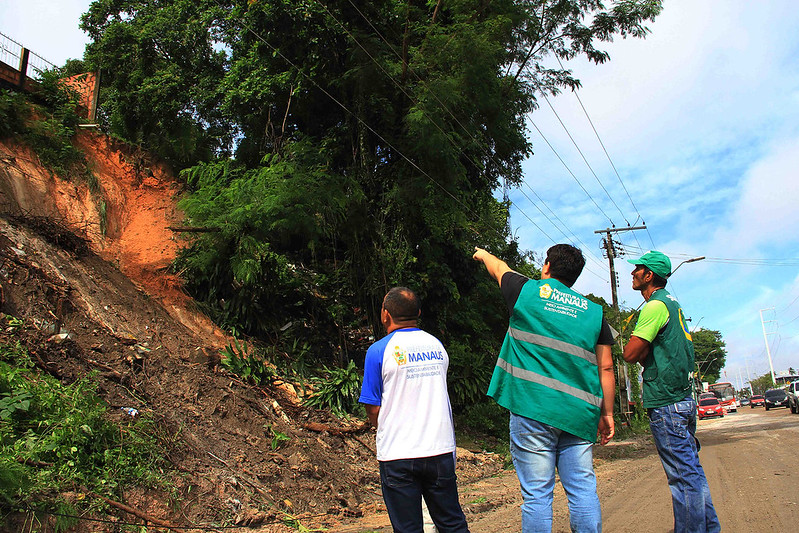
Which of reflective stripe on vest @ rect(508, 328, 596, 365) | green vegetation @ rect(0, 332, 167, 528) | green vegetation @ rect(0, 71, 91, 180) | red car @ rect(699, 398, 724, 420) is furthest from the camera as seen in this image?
red car @ rect(699, 398, 724, 420)

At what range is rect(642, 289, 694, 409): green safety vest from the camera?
11.4ft

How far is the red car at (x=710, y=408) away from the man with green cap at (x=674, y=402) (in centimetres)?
3635

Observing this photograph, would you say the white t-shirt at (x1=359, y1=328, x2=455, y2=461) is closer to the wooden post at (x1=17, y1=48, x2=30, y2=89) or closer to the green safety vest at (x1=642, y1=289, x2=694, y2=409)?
the green safety vest at (x1=642, y1=289, x2=694, y2=409)

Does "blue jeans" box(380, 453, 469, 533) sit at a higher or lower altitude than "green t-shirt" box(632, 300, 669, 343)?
lower

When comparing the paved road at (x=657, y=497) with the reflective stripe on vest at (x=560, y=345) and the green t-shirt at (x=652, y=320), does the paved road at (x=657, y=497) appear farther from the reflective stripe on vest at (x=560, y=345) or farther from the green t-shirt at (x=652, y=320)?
the reflective stripe on vest at (x=560, y=345)

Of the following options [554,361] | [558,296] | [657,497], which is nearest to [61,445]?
[554,361]

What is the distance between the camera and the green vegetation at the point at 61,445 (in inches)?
165

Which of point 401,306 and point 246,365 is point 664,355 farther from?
point 246,365

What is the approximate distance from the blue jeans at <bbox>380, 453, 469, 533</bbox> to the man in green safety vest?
0.38 m

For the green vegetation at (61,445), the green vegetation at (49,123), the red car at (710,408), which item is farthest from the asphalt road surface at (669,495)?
the red car at (710,408)

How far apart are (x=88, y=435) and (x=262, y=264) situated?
5362 millimetres

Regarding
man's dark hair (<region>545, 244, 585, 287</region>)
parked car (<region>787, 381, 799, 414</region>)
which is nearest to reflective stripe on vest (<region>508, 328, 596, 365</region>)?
man's dark hair (<region>545, 244, 585, 287</region>)

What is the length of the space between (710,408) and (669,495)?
1348 inches

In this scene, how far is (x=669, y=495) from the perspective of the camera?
6129 mm
